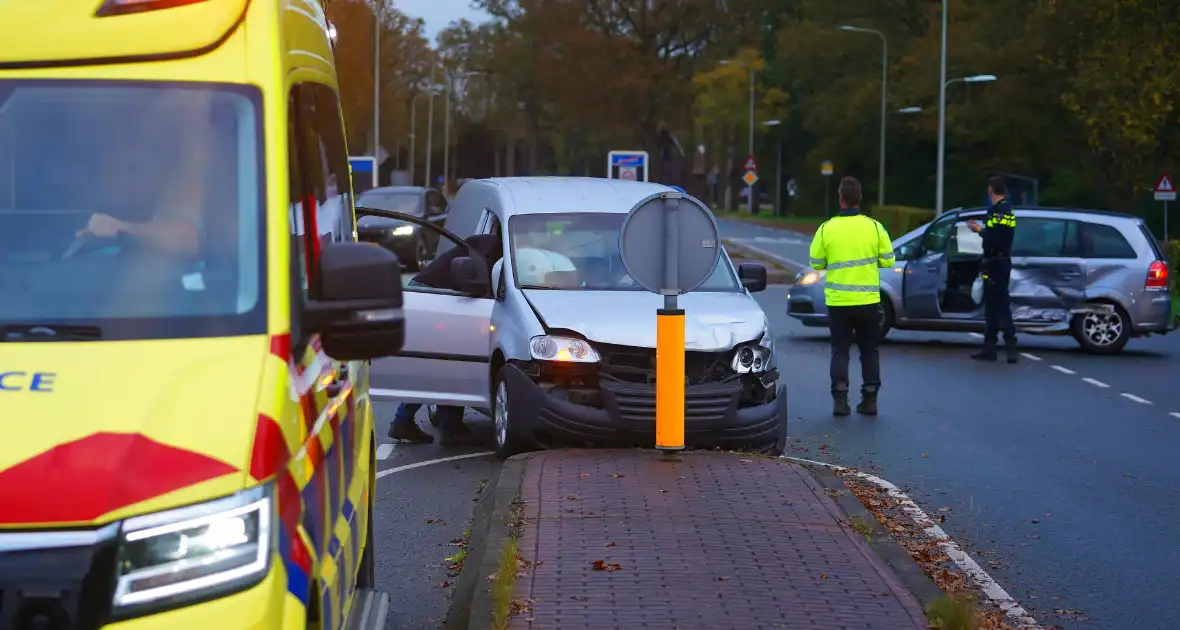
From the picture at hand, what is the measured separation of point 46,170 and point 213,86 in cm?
45

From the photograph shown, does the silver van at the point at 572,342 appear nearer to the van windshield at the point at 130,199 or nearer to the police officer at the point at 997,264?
the van windshield at the point at 130,199

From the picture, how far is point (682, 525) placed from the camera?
8.12 meters

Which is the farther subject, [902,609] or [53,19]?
[902,609]

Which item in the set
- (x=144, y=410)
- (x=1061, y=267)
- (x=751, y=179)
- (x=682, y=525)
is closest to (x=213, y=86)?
(x=144, y=410)

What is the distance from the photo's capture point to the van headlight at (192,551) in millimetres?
3396

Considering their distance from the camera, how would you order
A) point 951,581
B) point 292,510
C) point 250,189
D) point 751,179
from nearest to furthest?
point 292,510, point 250,189, point 951,581, point 751,179

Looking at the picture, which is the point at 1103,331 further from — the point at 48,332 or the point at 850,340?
the point at 48,332

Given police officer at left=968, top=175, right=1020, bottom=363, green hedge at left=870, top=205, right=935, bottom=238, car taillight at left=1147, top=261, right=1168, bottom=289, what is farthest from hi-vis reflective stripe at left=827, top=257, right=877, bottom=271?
green hedge at left=870, top=205, right=935, bottom=238

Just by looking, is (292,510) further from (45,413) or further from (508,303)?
(508,303)

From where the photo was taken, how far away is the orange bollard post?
1001 cm

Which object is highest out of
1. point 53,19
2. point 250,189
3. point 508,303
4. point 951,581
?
point 53,19

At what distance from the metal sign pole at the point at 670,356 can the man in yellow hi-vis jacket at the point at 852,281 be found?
3.69 metres

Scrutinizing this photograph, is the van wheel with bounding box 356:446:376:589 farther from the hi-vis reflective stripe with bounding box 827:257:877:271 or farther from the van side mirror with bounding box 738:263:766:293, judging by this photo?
the hi-vis reflective stripe with bounding box 827:257:877:271

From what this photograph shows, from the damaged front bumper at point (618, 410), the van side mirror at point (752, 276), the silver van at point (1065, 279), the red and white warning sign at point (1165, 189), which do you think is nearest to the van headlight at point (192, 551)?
the damaged front bumper at point (618, 410)
